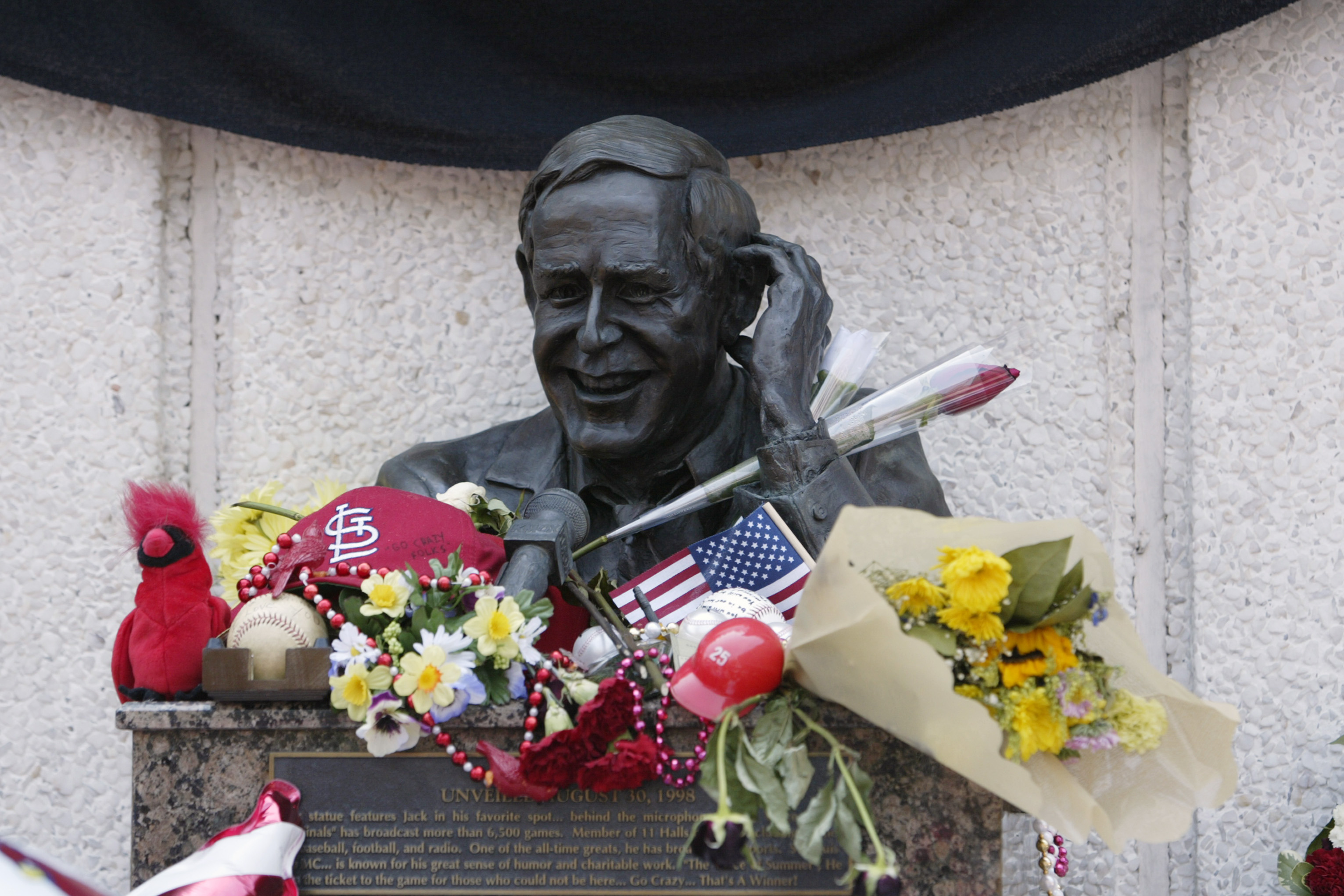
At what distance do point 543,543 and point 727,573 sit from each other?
1.36 ft

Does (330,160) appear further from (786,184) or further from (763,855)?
(763,855)

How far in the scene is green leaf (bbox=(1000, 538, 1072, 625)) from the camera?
1922mm

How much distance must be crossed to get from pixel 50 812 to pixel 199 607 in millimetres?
1868

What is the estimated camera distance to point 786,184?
4074 mm

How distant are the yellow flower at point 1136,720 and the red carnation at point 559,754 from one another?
0.89 metres

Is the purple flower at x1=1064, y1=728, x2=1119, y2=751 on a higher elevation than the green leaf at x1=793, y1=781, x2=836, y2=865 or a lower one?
higher

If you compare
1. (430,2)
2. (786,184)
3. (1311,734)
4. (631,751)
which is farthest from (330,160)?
(1311,734)

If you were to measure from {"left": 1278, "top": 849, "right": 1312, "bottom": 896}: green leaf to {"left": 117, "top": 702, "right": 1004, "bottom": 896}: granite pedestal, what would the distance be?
1386 mm

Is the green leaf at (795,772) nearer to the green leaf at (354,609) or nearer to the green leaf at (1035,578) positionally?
the green leaf at (1035,578)

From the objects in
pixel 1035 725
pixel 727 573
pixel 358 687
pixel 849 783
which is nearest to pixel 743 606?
pixel 727 573

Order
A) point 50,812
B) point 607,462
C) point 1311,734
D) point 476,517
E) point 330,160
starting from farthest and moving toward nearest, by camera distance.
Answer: point 330,160, point 50,812, point 1311,734, point 607,462, point 476,517

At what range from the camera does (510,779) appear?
7.27 feet

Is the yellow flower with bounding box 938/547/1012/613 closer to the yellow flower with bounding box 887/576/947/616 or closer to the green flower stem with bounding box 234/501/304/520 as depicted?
the yellow flower with bounding box 887/576/947/616

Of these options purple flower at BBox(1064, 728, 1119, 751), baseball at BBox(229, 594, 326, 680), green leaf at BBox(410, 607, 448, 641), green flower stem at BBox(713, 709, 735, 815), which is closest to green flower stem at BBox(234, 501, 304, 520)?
baseball at BBox(229, 594, 326, 680)
